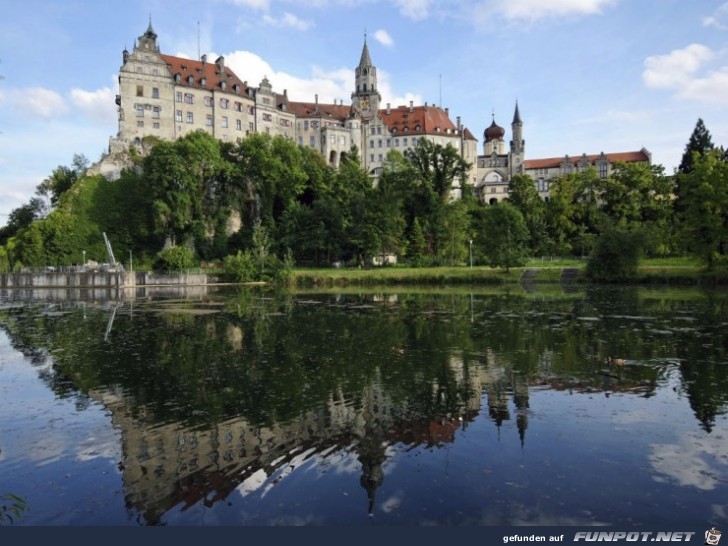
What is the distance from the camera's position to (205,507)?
8.20 metres

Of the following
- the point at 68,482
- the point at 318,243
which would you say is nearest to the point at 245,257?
the point at 318,243

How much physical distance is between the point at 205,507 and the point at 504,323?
21.6 meters

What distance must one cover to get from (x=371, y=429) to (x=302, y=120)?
108 m

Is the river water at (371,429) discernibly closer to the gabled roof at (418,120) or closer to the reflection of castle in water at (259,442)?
the reflection of castle in water at (259,442)

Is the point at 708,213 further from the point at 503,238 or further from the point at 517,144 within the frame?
the point at 517,144

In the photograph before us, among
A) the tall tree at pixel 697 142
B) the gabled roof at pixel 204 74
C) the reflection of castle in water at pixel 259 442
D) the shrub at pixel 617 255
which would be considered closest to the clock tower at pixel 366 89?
the gabled roof at pixel 204 74

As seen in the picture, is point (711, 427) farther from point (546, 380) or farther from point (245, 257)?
point (245, 257)

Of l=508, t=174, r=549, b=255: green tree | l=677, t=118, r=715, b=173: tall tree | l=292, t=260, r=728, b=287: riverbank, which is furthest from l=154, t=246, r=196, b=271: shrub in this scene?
l=677, t=118, r=715, b=173: tall tree

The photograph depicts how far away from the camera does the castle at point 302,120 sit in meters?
88.6

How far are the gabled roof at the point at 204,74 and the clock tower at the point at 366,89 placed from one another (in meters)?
33.1

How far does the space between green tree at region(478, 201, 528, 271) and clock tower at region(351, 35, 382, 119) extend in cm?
6594

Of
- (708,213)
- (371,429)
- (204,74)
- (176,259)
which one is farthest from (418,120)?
(371,429)

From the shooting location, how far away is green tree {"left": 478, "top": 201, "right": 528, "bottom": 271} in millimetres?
65938

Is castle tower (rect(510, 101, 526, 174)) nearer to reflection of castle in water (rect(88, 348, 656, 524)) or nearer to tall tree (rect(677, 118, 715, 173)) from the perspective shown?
tall tree (rect(677, 118, 715, 173))
